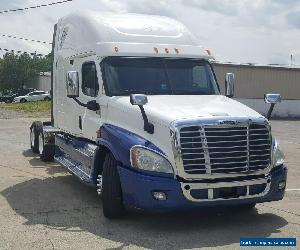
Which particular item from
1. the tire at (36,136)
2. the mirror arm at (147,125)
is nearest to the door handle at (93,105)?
the mirror arm at (147,125)

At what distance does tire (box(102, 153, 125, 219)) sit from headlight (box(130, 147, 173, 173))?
1.90ft

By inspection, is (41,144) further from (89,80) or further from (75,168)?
(89,80)

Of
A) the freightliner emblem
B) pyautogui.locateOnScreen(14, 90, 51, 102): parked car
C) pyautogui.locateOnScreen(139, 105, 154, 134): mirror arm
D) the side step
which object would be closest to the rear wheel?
pyautogui.locateOnScreen(139, 105, 154, 134): mirror arm

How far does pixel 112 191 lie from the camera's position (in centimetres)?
716

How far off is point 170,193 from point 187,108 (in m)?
1.30

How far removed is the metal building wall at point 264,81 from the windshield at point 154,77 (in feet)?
97.7

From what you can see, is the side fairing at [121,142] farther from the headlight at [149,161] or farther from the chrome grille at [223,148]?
the chrome grille at [223,148]

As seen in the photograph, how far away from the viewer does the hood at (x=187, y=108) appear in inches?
270

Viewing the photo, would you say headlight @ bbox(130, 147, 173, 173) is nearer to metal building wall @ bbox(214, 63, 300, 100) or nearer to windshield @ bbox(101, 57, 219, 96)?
windshield @ bbox(101, 57, 219, 96)

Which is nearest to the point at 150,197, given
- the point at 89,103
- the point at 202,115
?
the point at 202,115

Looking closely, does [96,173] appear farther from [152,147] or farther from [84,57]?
[84,57]

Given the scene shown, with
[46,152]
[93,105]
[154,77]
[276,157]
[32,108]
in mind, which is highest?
[154,77]

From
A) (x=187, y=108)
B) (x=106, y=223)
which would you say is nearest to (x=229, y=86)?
(x=187, y=108)

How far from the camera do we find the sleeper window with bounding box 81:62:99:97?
837cm
